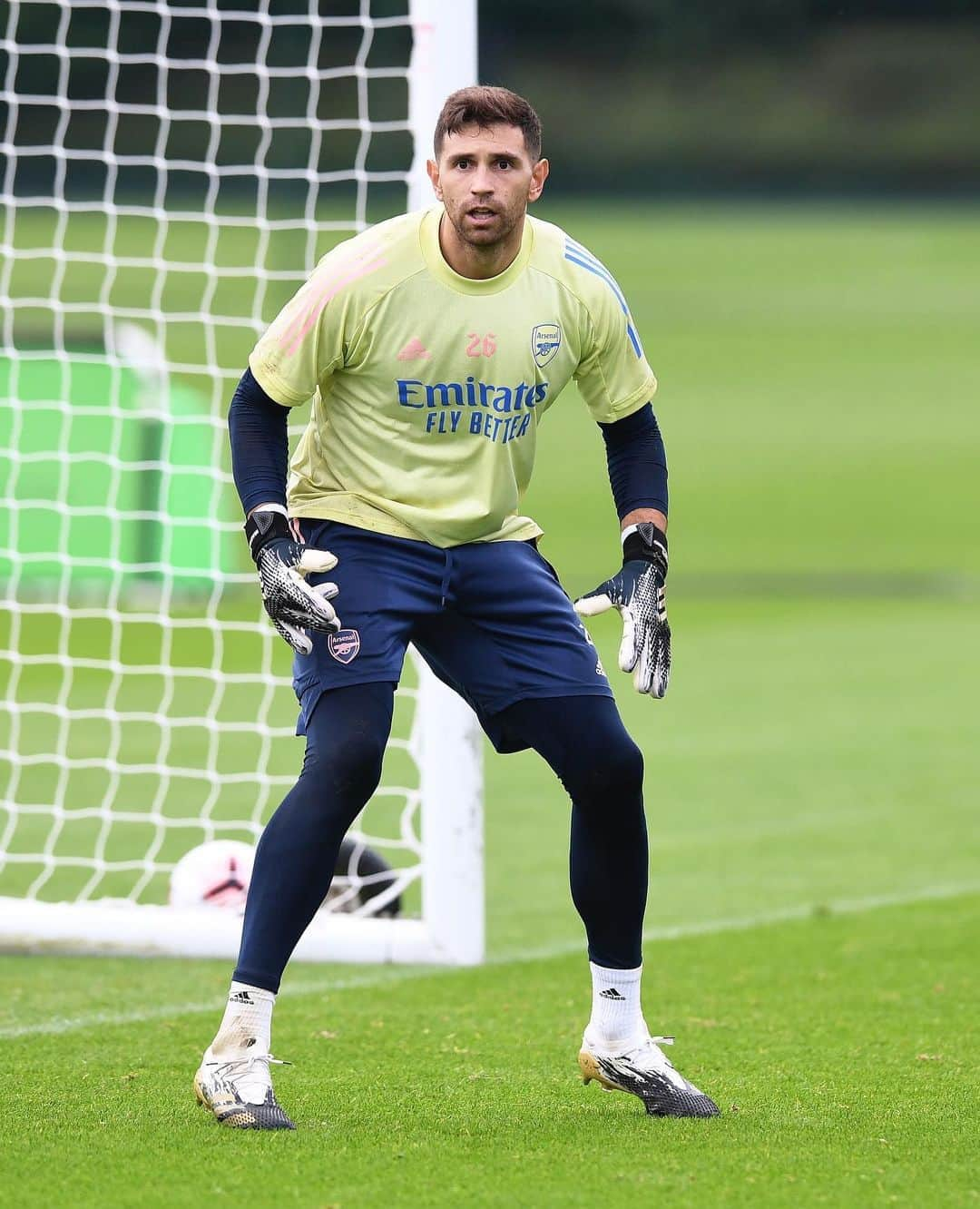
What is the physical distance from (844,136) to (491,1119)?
3707 cm

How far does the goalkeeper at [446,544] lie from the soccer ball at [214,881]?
1.88 meters

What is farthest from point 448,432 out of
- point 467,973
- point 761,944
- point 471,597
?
point 761,944

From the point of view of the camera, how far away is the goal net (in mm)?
5570

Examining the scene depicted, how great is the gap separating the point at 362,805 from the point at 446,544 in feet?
1.77

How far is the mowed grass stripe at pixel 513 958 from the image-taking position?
15.9 feet

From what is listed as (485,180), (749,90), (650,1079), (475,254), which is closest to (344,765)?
(650,1079)

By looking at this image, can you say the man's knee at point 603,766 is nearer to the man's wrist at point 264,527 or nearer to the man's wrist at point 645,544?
the man's wrist at point 645,544

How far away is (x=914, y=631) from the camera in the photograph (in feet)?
40.0

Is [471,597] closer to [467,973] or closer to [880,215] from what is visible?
[467,973]

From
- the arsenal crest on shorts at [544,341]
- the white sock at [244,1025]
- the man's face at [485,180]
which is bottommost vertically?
the white sock at [244,1025]

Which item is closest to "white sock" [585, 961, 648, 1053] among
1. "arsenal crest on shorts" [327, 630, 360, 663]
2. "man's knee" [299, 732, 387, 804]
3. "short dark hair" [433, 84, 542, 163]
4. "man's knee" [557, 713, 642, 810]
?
"man's knee" [557, 713, 642, 810]

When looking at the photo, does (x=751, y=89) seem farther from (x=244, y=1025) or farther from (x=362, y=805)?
(x=244, y=1025)

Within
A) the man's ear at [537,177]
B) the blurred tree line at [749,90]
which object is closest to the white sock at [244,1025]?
the man's ear at [537,177]

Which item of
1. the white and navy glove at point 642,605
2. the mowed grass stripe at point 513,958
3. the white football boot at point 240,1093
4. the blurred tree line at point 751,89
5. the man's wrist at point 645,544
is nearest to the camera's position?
the white football boot at point 240,1093
